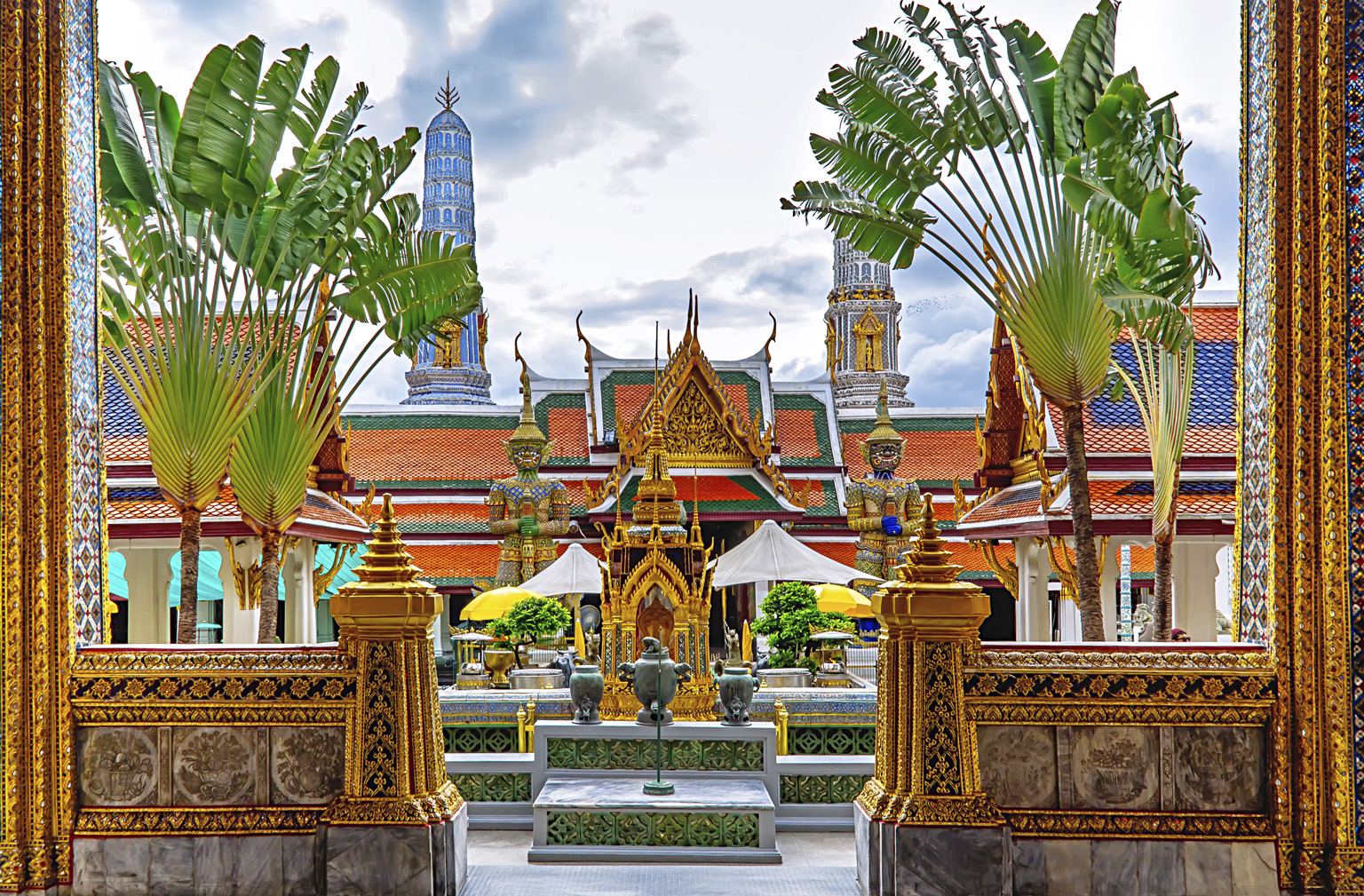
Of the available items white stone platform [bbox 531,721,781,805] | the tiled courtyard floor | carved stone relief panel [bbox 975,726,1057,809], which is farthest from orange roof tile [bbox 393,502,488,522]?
carved stone relief panel [bbox 975,726,1057,809]

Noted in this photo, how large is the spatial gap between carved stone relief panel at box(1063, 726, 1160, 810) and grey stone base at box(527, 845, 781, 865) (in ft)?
8.99

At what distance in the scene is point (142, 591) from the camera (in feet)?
46.5

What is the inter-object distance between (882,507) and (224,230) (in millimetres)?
14477

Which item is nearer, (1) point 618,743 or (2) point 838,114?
(1) point 618,743

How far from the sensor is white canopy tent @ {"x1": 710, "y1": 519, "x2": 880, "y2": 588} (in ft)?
54.5

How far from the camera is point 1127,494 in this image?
13117 mm

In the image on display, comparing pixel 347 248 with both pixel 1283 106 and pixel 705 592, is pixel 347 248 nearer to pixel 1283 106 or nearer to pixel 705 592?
pixel 705 592

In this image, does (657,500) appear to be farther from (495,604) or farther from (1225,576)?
(1225,576)

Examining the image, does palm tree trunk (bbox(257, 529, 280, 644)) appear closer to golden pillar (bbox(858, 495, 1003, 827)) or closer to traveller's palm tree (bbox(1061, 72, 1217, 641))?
golden pillar (bbox(858, 495, 1003, 827))

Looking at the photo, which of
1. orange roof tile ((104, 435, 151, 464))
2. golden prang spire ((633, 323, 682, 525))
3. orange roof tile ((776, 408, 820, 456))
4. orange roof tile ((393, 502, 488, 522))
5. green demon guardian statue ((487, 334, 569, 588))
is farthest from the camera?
orange roof tile ((776, 408, 820, 456))

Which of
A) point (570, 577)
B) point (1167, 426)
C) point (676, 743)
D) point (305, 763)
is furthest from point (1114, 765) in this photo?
point (570, 577)

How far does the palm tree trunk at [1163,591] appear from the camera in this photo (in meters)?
9.81

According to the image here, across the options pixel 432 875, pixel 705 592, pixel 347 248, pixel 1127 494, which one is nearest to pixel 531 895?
pixel 432 875

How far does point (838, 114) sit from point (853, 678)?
5759 millimetres
